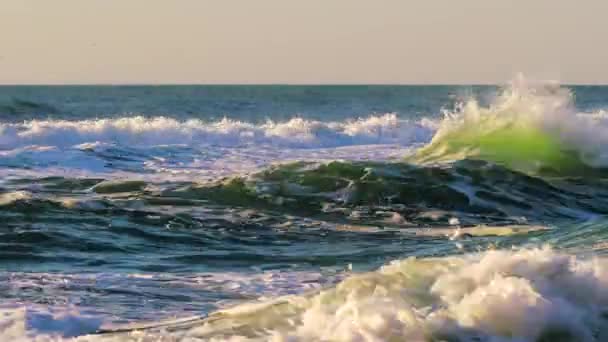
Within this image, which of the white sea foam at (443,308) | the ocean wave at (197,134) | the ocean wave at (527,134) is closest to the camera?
the white sea foam at (443,308)

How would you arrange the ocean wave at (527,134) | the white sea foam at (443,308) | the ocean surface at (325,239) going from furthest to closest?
1. the ocean wave at (527,134)
2. the ocean surface at (325,239)
3. the white sea foam at (443,308)

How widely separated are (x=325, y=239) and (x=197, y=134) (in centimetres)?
2024

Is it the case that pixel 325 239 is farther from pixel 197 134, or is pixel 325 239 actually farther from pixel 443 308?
pixel 197 134

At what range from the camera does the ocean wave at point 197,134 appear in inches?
1133

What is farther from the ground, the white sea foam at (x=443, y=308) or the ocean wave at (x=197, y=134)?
the white sea foam at (x=443, y=308)

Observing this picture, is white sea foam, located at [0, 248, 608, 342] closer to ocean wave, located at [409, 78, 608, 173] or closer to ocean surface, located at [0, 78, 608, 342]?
ocean surface, located at [0, 78, 608, 342]

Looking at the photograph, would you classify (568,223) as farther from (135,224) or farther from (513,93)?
(513,93)

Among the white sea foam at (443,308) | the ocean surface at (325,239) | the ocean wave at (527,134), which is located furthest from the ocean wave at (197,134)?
the white sea foam at (443,308)

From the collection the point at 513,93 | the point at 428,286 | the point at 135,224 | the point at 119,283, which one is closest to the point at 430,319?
the point at 428,286

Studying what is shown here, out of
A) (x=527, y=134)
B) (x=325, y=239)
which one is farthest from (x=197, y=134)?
(x=325, y=239)

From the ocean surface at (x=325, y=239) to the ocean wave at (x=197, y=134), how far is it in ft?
16.8

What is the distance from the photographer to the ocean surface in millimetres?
5453

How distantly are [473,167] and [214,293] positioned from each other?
8775 millimetres

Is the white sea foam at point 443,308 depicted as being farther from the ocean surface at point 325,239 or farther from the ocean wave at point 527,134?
the ocean wave at point 527,134
